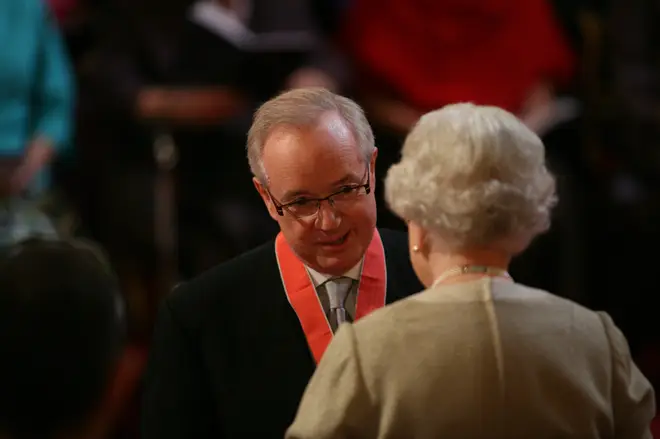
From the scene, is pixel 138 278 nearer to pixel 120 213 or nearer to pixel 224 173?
pixel 120 213

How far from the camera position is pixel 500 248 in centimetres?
175

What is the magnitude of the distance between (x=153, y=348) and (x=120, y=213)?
213cm

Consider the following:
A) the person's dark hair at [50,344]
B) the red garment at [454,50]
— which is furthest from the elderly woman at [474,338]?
the red garment at [454,50]

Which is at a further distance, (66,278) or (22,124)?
(22,124)

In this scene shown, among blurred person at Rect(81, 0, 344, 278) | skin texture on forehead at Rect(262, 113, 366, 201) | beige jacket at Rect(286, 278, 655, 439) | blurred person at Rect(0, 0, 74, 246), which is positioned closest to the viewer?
beige jacket at Rect(286, 278, 655, 439)

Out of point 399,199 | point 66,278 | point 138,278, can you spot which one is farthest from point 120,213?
point 66,278

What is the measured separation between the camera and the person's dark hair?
1.19 m

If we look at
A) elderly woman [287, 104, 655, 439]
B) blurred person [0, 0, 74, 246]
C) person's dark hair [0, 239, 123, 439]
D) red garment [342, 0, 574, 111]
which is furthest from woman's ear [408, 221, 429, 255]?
red garment [342, 0, 574, 111]

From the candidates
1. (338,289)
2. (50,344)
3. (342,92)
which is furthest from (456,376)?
(342,92)

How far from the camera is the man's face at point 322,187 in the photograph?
1.81m

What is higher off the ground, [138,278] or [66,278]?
[66,278]

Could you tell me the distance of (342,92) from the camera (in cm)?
393

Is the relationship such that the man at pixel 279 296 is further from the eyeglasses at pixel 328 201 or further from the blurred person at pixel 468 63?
the blurred person at pixel 468 63

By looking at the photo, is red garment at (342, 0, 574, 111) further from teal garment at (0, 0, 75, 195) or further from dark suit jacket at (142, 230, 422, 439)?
dark suit jacket at (142, 230, 422, 439)
